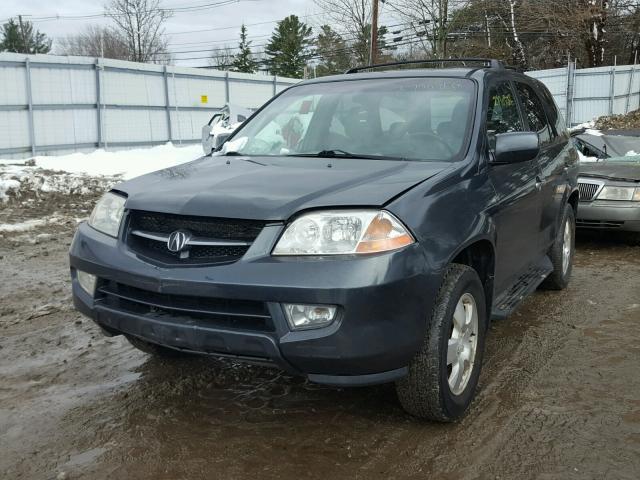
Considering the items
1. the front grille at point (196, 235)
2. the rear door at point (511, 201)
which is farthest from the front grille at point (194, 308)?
the rear door at point (511, 201)

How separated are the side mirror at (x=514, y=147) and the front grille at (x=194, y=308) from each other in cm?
166

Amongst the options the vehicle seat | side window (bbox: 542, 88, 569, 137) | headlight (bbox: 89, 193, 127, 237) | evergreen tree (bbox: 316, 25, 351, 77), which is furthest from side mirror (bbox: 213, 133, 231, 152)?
evergreen tree (bbox: 316, 25, 351, 77)

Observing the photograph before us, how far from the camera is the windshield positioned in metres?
3.53

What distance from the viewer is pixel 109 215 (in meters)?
3.20

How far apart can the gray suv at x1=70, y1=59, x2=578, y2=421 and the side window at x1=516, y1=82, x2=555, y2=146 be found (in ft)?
2.22

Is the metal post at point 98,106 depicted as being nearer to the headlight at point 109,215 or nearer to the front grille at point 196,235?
the headlight at point 109,215

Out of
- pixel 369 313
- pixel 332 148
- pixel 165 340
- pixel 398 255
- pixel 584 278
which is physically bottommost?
pixel 584 278

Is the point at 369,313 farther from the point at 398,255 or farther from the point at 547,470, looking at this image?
the point at 547,470

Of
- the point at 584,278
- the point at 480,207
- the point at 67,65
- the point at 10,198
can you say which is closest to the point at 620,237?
the point at 584,278

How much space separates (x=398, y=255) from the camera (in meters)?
2.56

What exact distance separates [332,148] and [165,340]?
1539 millimetres

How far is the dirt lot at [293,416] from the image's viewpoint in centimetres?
271

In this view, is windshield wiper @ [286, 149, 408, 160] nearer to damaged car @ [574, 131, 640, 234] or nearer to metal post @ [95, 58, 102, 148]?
damaged car @ [574, 131, 640, 234]

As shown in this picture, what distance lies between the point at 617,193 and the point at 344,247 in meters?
5.70
